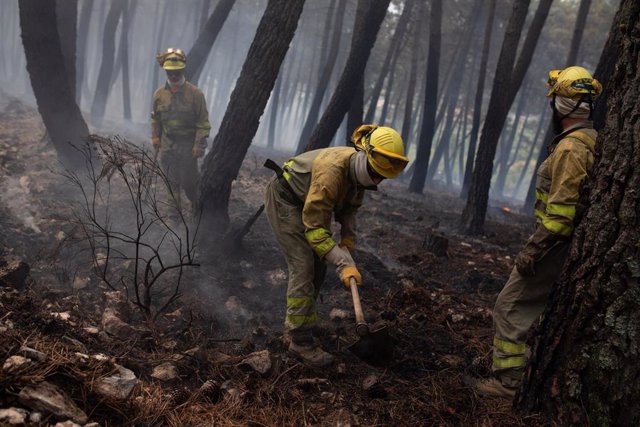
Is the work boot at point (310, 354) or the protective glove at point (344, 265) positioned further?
the work boot at point (310, 354)

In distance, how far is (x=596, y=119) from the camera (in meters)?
5.61

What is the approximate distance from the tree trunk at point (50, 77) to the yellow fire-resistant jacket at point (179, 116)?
4.70 feet

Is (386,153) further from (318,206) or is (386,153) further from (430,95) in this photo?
(430,95)

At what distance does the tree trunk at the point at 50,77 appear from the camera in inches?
257

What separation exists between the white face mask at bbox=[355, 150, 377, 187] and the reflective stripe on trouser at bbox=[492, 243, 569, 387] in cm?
120

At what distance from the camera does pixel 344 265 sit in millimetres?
3262

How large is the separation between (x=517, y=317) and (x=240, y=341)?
2050 millimetres

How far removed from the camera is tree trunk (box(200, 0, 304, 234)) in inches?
217

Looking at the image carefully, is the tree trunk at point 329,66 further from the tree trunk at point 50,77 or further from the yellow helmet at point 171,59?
the yellow helmet at point 171,59

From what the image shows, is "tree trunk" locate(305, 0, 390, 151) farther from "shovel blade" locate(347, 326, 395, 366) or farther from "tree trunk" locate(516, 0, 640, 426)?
"tree trunk" locate(516, 0, 640, 426)

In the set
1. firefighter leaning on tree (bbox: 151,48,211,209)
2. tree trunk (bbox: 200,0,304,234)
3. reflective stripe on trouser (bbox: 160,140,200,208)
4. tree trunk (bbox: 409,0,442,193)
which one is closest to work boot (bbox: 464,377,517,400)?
tree trunk (bbox: 200,0,304,234)

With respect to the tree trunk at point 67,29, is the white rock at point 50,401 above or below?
below

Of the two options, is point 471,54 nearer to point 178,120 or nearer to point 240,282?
point 178,120

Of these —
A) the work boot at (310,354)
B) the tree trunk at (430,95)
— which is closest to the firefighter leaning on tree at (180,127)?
the work boot at (310,354)
